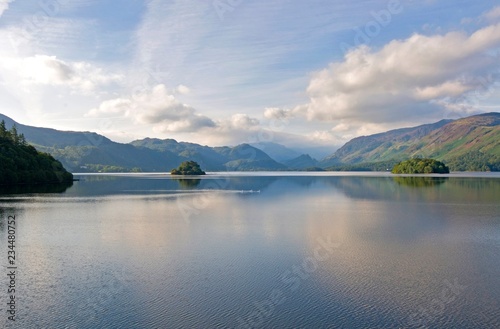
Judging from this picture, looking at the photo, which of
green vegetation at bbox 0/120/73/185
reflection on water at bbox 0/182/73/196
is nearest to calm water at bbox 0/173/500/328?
reflection on water at bbox 0/182/73/196

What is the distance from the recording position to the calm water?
2036 cm

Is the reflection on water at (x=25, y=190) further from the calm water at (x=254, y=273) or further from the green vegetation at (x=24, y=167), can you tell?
the calm water at (x=254, y=273)

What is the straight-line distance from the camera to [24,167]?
131 metres

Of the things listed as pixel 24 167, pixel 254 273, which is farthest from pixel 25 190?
pixel 254 273

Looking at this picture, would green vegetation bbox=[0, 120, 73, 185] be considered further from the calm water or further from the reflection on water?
the calm water

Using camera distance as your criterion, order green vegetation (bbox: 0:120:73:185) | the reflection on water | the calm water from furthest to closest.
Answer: green vegetation (bbox: 0:120:73:185), the reflection on water, the calm water

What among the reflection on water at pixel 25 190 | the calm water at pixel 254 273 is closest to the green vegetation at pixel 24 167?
the reflection on water at pixel 25 190

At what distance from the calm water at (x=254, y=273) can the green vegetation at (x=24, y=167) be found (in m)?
80.6

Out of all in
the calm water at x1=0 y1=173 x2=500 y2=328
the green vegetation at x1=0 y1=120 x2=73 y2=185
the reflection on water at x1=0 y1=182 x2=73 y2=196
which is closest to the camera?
the calm water at x1=0 y1=173 x2=500 y2=328

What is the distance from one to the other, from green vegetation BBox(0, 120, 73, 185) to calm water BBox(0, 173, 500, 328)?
8064 centimetres

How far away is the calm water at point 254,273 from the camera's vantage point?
802 inches

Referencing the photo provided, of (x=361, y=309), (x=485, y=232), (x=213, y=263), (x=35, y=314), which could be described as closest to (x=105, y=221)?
(x=213, y=263)

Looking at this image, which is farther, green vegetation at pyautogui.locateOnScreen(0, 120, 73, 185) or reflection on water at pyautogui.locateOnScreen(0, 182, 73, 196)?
green vegetation at pyautogui.locateOnScreen(0, 120, 73, 185)

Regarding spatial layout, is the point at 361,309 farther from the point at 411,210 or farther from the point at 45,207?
the point at 45,207
